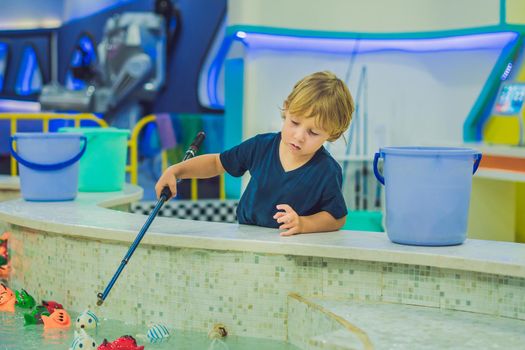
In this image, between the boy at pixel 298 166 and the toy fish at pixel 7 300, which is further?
the toy fish at pixel 7 300

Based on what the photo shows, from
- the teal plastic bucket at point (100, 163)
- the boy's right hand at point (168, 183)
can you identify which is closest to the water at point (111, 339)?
the boy's right hand at point (168, 183)

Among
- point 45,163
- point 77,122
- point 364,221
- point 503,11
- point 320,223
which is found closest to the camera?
point 320,223

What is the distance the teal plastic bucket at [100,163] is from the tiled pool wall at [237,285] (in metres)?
1.26

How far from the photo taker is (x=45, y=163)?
388 cm

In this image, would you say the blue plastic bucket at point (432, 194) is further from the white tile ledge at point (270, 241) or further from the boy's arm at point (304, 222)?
the boy's arm at point (304, 222)

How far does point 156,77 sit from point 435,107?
114 inches

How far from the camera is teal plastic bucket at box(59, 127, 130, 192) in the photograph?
4363mm

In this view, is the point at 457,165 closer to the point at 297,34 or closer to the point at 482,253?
the point at 482,253

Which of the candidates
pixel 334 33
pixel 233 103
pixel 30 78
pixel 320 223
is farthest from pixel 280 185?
pixel 30 78

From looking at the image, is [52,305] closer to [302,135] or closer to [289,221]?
[289,221]

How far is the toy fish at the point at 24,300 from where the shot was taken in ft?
10.4

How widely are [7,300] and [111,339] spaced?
2.18ft

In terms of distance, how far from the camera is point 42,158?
3.88 meters

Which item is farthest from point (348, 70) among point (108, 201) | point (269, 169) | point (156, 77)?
point (269, 169)
